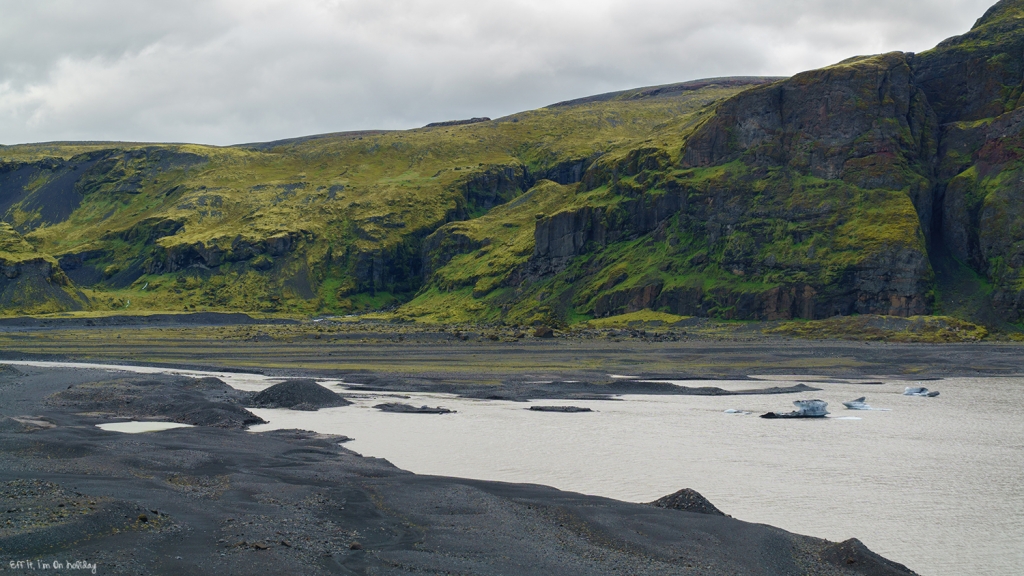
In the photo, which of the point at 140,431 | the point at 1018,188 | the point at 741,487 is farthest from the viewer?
the point at 1018,188

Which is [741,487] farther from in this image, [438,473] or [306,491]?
[306,491]

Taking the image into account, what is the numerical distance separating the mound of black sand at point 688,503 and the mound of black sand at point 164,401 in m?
24.0

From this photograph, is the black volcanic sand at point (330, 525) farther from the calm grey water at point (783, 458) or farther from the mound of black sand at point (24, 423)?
the mound of black sand at point (24, 423)

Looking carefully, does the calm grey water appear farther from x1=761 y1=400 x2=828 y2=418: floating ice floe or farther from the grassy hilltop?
the grassy hilltop

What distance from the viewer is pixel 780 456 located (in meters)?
33.8

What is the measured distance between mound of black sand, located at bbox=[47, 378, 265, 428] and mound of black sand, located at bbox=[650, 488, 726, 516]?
78.8ft

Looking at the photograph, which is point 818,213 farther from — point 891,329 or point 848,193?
point 891,329

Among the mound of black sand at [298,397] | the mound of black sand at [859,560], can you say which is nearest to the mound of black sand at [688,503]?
the mound of black sand at [859,560]

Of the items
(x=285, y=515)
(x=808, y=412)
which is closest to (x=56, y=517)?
(x=285, y=515)

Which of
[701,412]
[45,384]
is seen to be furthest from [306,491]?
[45,384]

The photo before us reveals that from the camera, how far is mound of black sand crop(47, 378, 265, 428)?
42.0 meters

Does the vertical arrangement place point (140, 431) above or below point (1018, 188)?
below

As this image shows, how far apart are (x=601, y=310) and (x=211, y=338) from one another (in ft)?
207

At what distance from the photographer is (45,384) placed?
2258 inches
